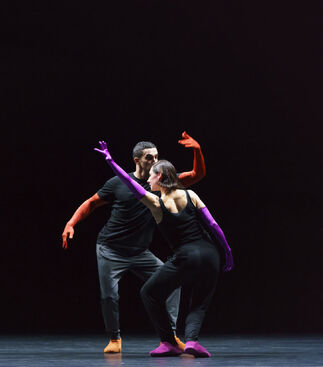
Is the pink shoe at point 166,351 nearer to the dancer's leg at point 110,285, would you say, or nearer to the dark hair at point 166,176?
the dancer's leg at point 110,285

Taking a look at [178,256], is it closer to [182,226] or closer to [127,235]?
[182,226]

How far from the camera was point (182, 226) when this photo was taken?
12.5 feet

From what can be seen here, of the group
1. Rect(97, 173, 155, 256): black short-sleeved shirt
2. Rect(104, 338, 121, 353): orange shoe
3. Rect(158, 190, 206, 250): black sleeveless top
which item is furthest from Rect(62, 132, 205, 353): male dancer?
Rect(158, 190, 206, 250): black sleeveless top

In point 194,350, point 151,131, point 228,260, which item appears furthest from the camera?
point 151,131

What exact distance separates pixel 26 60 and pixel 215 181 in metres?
1.99

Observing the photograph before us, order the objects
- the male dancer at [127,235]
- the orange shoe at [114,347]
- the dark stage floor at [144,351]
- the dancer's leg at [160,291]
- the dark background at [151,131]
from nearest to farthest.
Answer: the dark stage floor at [144,351]
the dancer's leg at [160,291]
the orange shoe at [114,347]
the male dancer at [127,235]
the dark background at [151,131]

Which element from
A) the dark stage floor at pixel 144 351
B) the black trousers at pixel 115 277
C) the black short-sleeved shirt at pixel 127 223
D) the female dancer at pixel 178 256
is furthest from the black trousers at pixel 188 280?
the black short-sleeved shirt at pixel 127 223

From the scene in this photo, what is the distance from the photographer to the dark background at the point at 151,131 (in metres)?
6.47

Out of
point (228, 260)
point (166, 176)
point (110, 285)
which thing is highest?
point (166, 176)

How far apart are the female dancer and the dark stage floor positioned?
213mm

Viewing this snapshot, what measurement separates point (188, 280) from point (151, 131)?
113 inches

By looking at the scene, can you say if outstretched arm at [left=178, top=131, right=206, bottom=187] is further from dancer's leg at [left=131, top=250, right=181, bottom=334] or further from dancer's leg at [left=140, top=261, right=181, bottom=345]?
dancer's leg at [left=140, top=261, right=181, bottom=345]

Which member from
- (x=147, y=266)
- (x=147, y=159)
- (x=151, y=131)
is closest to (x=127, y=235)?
(x=147, y=266)

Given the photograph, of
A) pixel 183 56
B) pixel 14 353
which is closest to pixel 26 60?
pixel 183 56
